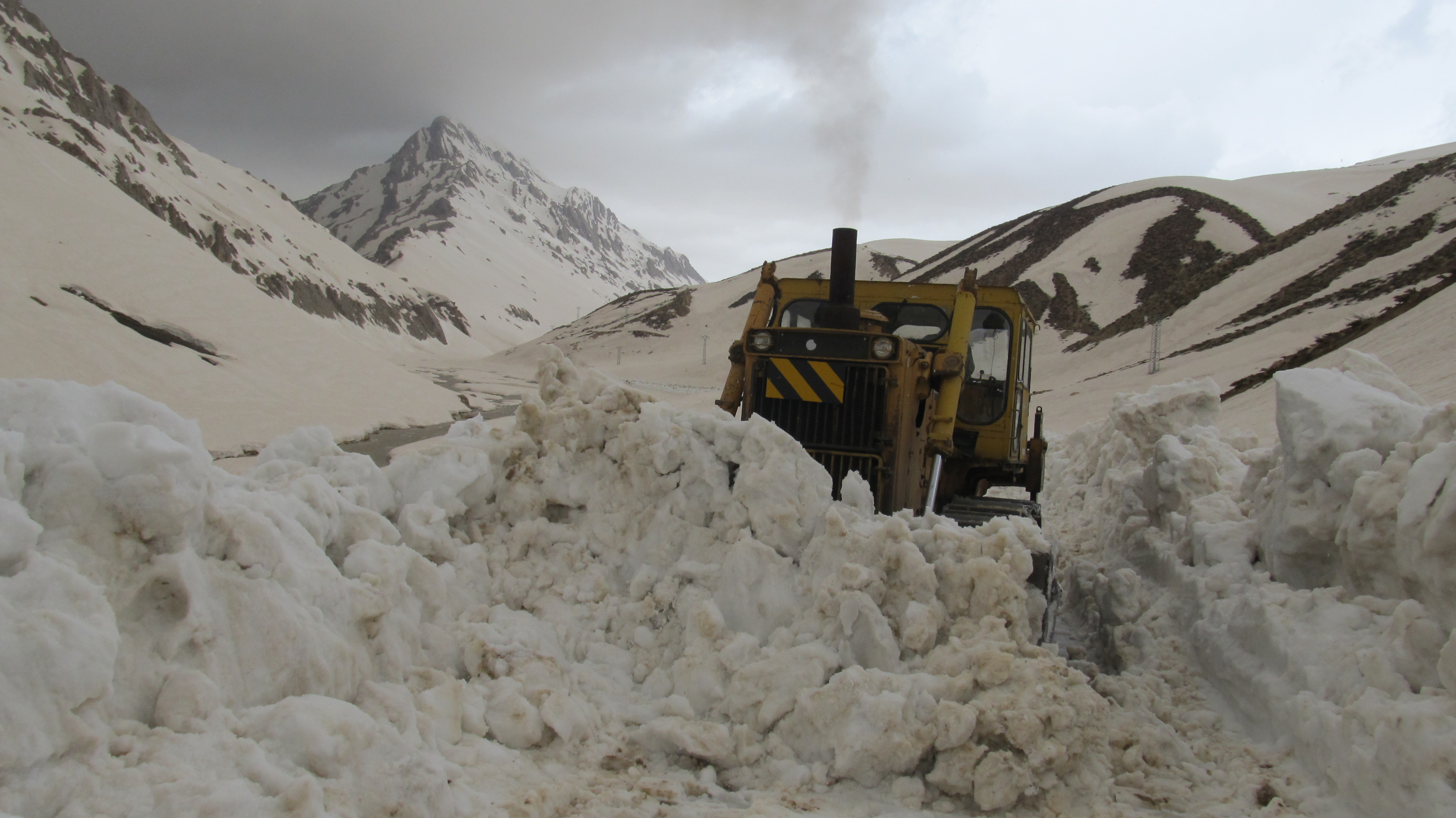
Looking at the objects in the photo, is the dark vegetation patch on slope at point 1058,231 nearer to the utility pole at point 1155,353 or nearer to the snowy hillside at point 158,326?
the utility pole at point 1155,353

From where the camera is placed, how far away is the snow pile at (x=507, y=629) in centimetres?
247

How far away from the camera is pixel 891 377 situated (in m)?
5.53

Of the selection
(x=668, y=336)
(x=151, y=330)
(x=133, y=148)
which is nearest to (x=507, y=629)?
(x=151, y=330)

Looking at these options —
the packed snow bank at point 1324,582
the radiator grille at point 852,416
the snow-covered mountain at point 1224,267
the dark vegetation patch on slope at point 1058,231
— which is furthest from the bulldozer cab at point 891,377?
the dark vegetation patch on slope at point 1058,231

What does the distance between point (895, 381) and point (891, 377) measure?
4 cm

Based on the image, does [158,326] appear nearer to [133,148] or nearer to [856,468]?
[856,468]

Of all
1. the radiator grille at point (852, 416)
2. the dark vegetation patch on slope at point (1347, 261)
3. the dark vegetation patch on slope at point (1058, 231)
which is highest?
the dark vegetation patch on slope at point (1058, 231)

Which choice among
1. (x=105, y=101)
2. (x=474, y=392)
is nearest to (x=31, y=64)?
(x=105, y=101)

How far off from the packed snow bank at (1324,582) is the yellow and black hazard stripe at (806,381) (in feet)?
7.33

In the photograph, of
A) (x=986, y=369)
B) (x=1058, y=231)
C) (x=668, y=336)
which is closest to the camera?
(x=986, y=369)

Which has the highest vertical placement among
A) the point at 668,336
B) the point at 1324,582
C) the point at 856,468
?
the point at 668,336

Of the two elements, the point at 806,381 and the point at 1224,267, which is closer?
the point at 806,381

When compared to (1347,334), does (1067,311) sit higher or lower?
higher

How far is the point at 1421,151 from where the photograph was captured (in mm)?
80500
